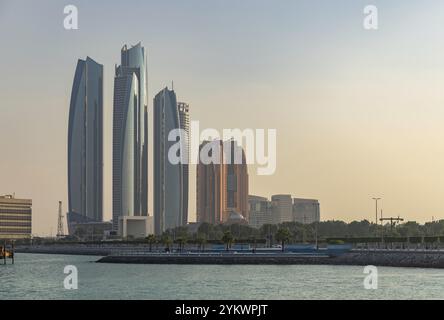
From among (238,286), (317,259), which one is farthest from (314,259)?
(238,286)

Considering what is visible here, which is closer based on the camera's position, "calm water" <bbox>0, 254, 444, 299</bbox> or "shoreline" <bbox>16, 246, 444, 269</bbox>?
"calm water" <bbox>0, 254, 444, 299</bbox>

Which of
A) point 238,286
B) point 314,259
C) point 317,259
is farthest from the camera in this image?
point 314,259

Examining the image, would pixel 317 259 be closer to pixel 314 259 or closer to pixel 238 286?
pixel 314 259

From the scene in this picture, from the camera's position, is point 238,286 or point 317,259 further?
point 317,259

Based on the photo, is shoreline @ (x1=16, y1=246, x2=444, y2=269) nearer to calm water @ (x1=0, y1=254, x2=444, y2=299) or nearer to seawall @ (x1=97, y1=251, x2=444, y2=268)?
seawall @ (x1=97, y1=251, x2=444, y2=268)

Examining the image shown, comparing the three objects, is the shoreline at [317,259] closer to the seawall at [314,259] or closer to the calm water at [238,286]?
the seawall at [314,259]

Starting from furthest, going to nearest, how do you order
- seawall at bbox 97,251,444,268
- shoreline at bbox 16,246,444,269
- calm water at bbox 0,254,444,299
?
shoreline at bbox 16,246,444,269
seawall at bbox 97,251,444,268
calm water at bbox 0,254,444,299

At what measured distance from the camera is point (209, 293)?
74438mm

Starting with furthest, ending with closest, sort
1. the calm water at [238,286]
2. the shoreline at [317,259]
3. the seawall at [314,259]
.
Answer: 1. the shoreline at [317,259]
2. the seawall at [314,259]
3. the calm water at [238,286]

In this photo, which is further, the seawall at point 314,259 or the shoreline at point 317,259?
the shoreline at point 317,259

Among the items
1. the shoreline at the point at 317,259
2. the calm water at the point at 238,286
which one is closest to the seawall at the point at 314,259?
the shoreline at the point at 317,259

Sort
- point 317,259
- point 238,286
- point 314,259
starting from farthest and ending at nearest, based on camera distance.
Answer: point 314,259, point 317,259, point 238,286

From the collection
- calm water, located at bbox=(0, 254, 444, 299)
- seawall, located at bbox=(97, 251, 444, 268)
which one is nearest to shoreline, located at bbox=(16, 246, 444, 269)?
seawall, located at bbox=(97, 251, 444, 268)
